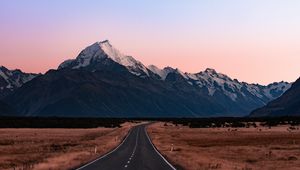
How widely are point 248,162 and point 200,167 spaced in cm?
769

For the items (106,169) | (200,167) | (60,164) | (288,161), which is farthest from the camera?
(288,161)

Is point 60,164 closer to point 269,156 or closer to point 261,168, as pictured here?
point 261,168

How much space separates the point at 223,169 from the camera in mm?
33094

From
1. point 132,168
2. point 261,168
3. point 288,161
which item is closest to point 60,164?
point 132,168

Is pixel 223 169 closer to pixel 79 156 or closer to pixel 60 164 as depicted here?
pixel 60 164

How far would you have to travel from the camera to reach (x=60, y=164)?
37.2 metres

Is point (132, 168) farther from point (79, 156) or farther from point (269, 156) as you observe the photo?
point (269, 156)

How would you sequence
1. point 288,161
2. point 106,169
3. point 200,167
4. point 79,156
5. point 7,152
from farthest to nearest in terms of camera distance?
1. point 7,152
2. point 79,156
3. point 288,161
4. point 200,167
5. point 106,169

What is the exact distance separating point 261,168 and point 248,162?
6.21 metres

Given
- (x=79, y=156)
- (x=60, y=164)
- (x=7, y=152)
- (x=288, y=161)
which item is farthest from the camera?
(x=7, y=152)

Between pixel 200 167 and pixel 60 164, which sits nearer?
pixel 200 167

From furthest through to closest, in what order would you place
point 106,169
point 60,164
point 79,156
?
point 79,156, point 60,164, point 106,169

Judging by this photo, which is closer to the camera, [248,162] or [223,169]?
[223,169]

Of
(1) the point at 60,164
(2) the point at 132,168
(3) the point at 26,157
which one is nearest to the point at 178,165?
(2) the point at 132,168
